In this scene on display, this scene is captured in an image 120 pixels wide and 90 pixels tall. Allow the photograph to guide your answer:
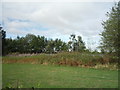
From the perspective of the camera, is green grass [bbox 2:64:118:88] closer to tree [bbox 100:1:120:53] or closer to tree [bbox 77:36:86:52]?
tree [bbox 100:1:120:53]

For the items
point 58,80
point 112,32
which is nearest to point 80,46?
point 112,32

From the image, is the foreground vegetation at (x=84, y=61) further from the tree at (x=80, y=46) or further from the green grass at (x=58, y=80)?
the tree at (x=80, y=46)

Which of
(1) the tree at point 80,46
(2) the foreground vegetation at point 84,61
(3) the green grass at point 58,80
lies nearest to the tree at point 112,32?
(2) the foreground vegetation at point 84,61

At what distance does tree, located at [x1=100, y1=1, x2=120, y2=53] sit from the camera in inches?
507

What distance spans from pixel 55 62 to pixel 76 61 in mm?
1831

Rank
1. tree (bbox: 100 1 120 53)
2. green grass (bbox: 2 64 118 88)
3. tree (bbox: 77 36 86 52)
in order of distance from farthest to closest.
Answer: tree (bbox: 77 36 86 52) < tree (bbox: 100 1 120 53) < green grass (bbox: 2 64 118 88)

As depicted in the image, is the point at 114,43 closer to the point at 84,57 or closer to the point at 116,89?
the point at 84,57

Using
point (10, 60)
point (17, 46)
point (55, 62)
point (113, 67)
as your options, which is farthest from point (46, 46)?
point (113, 67)

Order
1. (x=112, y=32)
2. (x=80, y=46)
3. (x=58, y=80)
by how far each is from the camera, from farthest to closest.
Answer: (x=80, y=46) → (x=112, y=32) → (x=58, y=80)

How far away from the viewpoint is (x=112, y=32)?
13000 millimetres

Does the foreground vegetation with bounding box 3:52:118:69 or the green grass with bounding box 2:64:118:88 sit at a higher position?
the foreground vegetation with bounding box 3:52:118:69

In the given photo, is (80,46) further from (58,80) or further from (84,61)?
(58,80)

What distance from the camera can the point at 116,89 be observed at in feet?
17.5

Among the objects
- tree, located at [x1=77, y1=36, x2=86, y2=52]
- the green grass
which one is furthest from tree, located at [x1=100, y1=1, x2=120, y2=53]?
tree, located at [x1=77, y1=36, x2=86, y2=52]
